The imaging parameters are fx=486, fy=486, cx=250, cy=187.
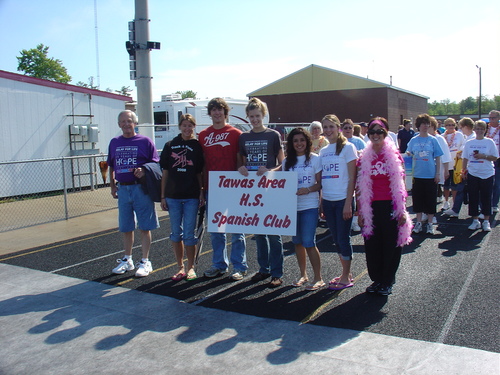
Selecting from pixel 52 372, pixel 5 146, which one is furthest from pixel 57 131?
pixel 52 372

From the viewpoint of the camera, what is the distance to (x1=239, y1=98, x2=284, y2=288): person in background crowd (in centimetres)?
519

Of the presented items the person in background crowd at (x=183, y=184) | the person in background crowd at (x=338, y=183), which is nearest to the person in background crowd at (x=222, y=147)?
the person in background crowd at (x=183, y=184)

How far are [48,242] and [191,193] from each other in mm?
3786

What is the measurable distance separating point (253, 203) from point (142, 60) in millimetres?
8914

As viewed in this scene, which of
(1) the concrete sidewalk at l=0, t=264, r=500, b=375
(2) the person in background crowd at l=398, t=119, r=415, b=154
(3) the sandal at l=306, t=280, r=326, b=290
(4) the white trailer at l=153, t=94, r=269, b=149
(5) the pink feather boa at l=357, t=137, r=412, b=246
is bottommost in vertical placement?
(1) the concrete sidewalk at l=0, t=264, r=500, b=375

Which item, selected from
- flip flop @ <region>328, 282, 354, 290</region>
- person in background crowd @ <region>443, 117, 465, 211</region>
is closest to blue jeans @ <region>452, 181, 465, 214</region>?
person in background crowd @ <region>443, 117, 465, 211</region>

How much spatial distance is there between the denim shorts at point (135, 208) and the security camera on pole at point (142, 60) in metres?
6.83

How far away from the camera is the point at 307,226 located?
5074 millimetres

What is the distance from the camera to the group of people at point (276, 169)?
4898 mm

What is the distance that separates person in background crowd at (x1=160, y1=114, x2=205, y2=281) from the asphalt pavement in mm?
558

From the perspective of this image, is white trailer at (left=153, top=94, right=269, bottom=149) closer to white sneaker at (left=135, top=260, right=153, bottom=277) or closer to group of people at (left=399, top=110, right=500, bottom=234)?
group of people at (left=399, top=110, right=500, bottom=234)

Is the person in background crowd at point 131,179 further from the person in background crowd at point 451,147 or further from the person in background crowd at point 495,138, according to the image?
the person in background crowd at point 495,138

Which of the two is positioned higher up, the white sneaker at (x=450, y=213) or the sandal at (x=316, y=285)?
the white sneaker at (x=450, y=213)

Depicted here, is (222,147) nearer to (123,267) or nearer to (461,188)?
(123,267)
